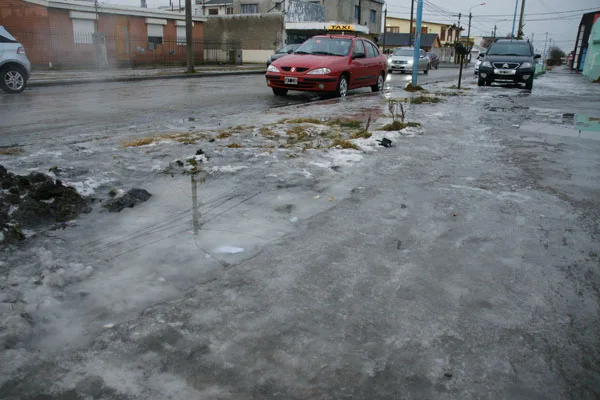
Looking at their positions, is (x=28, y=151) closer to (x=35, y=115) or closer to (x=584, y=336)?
(x=35, y=115)

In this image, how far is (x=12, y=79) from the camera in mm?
12594

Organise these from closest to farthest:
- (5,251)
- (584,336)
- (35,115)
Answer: (584,336)
(5,251)
(35,115)

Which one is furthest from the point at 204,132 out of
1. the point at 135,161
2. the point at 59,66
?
the point at 59,66

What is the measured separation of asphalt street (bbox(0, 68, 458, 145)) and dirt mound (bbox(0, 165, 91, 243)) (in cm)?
295

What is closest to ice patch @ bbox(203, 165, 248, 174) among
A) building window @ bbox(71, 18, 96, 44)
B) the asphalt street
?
the asphalt street

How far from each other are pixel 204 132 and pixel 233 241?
430cm

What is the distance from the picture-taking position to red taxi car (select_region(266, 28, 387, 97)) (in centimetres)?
1204

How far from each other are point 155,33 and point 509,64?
2734 centimetres

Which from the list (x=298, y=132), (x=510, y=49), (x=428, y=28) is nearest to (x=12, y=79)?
(x=298, y=132)

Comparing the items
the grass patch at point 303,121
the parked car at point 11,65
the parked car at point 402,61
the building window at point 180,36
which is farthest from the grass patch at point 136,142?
the building window at point 180,36

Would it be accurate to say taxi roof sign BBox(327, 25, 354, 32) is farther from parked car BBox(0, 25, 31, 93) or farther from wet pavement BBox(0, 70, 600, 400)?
wet pavement BBox(0, 70, 600, 400)

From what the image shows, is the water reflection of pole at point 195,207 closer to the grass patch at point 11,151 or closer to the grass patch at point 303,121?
the grass patch at point 11,151

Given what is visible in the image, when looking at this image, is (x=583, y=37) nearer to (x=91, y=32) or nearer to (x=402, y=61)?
(x=402, y=61)

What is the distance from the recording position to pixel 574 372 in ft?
6.96
